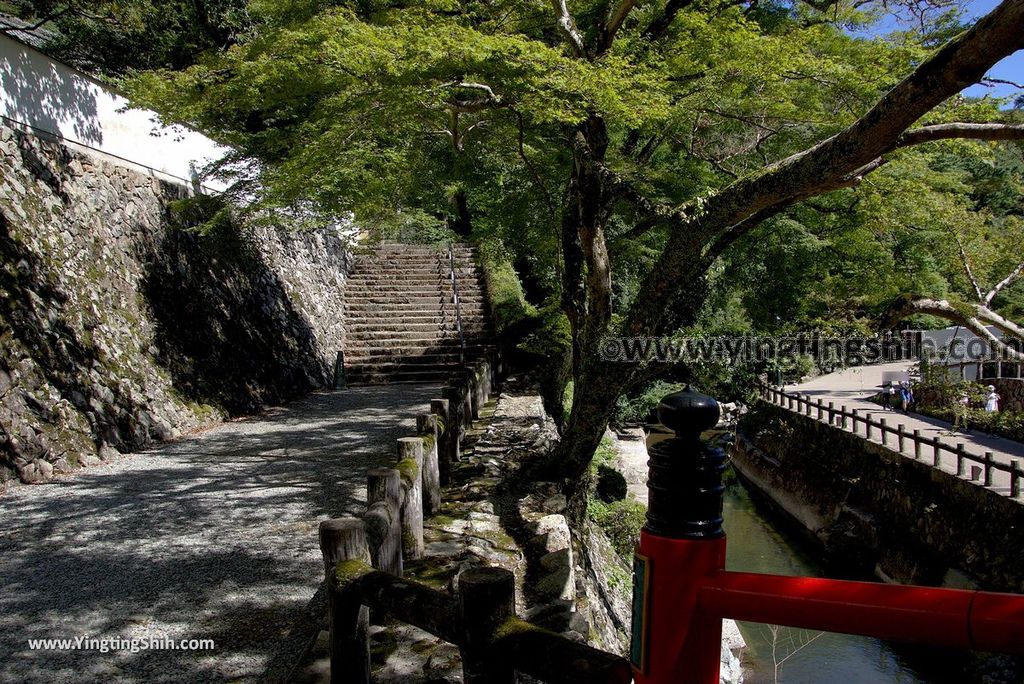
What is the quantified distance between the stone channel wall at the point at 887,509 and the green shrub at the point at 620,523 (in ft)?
15.6

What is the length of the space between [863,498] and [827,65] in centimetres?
1008

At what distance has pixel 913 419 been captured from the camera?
17.7 m

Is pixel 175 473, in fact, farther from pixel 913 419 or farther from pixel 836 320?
pixel 913 419

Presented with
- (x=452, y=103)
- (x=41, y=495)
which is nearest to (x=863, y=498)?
(x=452, y=103)

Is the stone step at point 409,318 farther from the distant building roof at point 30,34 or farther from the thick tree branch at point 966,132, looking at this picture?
the thick tree branch at point 966,132

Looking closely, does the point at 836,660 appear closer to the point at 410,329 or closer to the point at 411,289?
the point at 410,329

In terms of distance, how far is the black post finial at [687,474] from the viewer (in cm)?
157

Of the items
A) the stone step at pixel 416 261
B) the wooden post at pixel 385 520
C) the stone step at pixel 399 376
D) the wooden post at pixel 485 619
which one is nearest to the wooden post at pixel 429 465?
the wooden post at pixel 385 520

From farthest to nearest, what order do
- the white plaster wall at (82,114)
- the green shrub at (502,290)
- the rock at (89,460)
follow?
the green shrub at (502,290) < the white plaster wall at (82,114) < the rock at (89,460)

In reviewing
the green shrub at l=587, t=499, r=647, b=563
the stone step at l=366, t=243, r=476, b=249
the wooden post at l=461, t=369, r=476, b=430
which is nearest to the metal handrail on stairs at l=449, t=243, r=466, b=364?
the stone step at l=366, t=243, r=476, b=249

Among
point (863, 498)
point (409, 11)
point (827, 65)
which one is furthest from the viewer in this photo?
point (863, 498)

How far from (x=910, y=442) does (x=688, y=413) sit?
592 inches

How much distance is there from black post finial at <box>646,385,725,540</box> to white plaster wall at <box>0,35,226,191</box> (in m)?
10.00

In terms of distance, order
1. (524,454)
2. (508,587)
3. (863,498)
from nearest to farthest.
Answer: (508,587)
(524,454)
(863,498)
